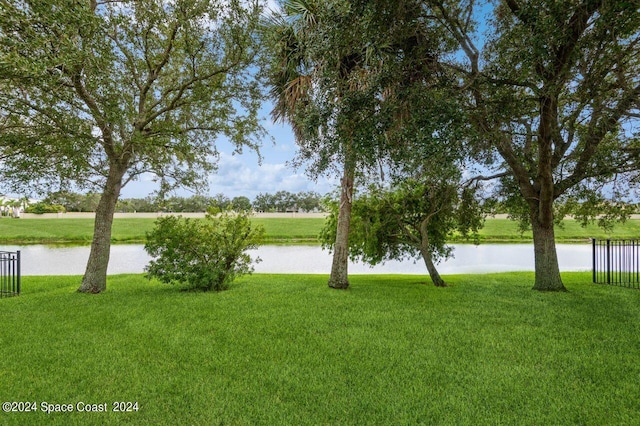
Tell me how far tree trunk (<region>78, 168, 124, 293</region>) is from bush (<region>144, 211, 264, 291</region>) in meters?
0.95

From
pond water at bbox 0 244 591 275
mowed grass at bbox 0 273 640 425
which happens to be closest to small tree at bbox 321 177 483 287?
pond water at bbox 0 244 591 275

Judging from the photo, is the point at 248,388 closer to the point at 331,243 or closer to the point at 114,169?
the point at 114,169

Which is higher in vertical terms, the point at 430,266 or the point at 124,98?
the point at 124,98

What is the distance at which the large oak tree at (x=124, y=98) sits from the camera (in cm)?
657

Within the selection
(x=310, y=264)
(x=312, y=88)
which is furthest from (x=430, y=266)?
(x=310, y=264)

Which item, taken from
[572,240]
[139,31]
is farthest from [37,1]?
[572,240]

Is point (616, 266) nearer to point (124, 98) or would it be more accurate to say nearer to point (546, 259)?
point (546, 259)

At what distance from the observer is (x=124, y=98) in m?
7.73

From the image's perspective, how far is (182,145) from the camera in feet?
28.2

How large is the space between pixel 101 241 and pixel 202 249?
2280 millimetres

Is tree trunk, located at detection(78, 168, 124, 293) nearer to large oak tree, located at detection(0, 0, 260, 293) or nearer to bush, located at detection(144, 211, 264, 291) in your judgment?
large oak tree, located at detection(0, 0, 260, 293)

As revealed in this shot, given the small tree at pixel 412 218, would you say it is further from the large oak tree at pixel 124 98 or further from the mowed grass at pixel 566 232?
the mowed grass at pixel 566 232

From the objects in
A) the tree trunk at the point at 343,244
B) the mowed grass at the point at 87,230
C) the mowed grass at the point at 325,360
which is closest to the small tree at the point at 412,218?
the tree trunk at the point at 343,244

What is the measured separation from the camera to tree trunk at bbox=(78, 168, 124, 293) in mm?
8531
